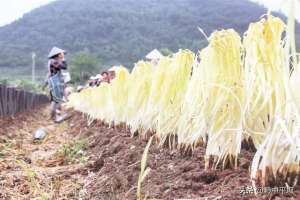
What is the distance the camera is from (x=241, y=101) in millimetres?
2197

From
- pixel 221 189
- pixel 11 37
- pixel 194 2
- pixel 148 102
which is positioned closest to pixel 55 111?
pixel 148 102

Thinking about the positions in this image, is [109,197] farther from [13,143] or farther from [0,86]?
[0,86]

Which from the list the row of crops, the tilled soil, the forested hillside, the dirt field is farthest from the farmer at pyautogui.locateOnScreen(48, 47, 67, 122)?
the forested hillside

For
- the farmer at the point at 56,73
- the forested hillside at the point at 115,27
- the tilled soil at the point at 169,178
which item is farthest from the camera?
the forested hillside at the point at 115,27

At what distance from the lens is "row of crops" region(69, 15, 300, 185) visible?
1.65 metres

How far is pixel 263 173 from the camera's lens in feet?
5.33

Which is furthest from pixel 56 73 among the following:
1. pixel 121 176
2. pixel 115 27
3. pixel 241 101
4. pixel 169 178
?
pixel 115 27

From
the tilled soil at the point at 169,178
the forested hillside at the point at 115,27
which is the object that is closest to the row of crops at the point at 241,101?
the tilled soil at the point at 169,178

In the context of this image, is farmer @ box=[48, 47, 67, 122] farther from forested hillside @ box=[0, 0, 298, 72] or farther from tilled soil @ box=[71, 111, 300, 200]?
forested hillside @ box=[0, 0, 298, 72]

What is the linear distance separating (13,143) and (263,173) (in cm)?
421

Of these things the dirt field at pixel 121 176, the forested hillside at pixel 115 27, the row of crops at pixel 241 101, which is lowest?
the dirt field at pixel 121 176

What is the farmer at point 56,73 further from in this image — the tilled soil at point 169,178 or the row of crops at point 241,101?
the row of crops at point 241,101

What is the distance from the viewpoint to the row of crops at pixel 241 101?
1.65m

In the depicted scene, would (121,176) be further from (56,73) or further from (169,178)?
(56,73)
